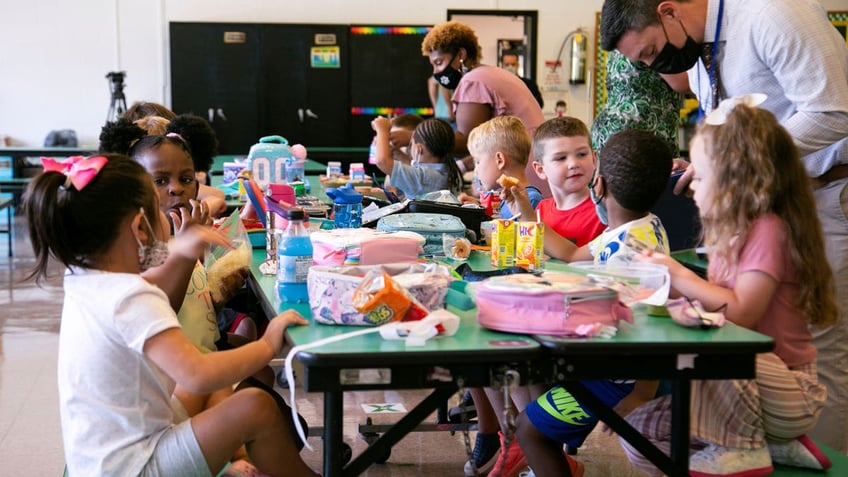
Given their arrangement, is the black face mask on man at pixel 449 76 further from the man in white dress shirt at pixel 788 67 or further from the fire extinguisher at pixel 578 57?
the fire extinguisher at pixel 578 57

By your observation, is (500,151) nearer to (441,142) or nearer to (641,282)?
(441,142)

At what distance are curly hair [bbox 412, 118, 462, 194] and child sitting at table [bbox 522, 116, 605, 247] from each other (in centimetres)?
177

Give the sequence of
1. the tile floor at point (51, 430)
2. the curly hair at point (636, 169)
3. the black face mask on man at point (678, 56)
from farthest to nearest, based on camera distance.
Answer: the tile floor at point (51, 430), the black face mask on man at point (678, 56), the curly hair at point (636, 169)

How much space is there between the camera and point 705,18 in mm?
3000

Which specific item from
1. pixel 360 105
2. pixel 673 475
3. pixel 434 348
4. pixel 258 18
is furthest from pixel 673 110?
pixel 258 18

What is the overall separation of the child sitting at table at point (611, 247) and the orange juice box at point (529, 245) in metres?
0.18

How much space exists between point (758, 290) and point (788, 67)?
38.0 inches

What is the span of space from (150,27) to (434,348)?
10.8m

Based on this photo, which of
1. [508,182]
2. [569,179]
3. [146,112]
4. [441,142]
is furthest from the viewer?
[441,142]

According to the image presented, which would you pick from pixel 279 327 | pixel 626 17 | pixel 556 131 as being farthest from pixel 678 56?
pixel 279 327

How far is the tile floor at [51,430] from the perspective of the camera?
3469 millimetres

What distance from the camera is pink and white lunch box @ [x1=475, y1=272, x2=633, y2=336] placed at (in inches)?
75.4

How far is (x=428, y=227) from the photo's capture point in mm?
2902

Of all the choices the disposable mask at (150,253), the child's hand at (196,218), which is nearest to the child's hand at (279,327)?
the disposable mask at (150,253)
